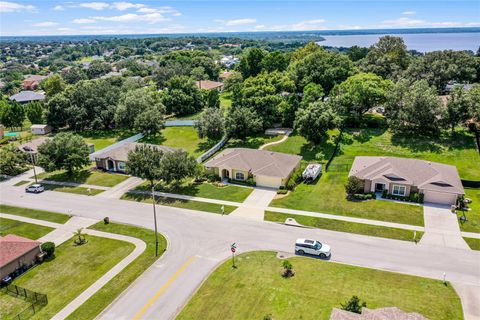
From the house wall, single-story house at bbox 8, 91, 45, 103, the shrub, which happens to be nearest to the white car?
the shrub

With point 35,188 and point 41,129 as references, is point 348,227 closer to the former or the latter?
point 35,188

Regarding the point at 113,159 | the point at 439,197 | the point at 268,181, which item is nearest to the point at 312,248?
the point at 268,181

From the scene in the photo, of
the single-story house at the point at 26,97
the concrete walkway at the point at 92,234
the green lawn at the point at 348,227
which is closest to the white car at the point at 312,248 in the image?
the green lawn at the point at 348,227

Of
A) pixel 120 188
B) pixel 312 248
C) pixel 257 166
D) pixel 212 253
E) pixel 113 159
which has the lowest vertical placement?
pixel 212 253

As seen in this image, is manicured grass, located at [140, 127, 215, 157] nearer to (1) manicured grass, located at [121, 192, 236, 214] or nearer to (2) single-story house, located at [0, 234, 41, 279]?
(1) manicured grass, located at [121, 192, 236, 214]

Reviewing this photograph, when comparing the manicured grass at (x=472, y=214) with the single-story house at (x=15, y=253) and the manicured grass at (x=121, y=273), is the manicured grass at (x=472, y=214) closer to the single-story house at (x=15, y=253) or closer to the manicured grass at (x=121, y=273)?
the manicured grass at (x=121, y=273)
